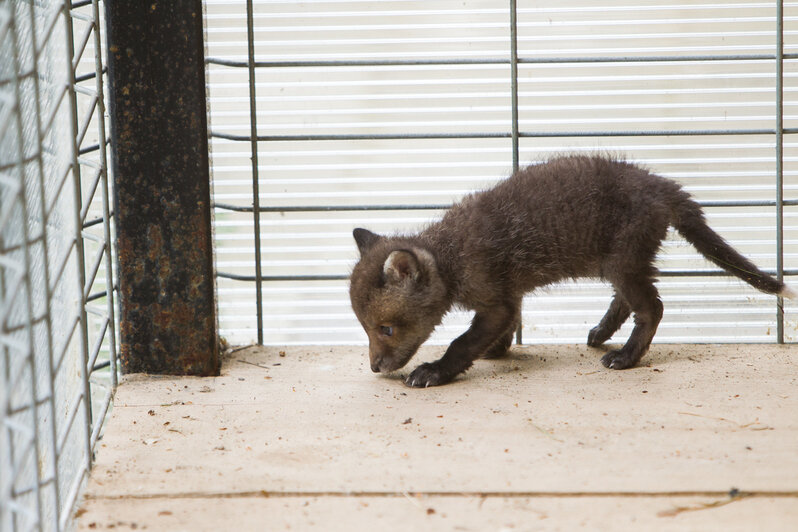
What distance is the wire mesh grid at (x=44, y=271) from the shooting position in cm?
219

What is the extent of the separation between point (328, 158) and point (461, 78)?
88 cm

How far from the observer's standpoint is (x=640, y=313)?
173 inches

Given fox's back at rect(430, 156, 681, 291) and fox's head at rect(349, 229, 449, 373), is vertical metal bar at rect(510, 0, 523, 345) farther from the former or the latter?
fox's head at rect(349, 229, 449, 373)

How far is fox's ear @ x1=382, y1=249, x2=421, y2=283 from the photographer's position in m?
4.18

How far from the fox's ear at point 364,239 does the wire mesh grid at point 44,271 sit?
1274mm

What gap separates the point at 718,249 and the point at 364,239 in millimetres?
1802

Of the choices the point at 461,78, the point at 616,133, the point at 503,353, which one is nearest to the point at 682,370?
the point at 503,353

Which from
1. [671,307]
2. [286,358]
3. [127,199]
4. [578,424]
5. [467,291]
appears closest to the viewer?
[578,424]

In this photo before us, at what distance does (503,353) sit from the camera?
4.66 meters

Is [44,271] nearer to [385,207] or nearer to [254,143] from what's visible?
[254,143]

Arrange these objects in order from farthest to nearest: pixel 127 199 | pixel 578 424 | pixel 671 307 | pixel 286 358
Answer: pixel 671 307
pixel 286 358
pixel 127 199
pixel 578 424

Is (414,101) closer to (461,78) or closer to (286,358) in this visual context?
(461,78)

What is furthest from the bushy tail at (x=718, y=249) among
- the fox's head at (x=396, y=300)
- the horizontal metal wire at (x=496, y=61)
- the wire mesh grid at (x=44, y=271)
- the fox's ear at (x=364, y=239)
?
the wire mesh grid at (x=44, y=271)

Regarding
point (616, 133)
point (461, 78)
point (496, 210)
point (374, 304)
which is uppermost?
point (461, 78)
